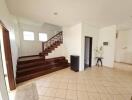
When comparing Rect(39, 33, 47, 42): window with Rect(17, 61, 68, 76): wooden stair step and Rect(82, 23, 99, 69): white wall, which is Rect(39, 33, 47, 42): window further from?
Rect(82, 23, 99, 69): white wall

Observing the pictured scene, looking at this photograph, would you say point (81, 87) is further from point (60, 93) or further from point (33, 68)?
point (33, 68)

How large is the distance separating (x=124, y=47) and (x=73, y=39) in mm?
4323

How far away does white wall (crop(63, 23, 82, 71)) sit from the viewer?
4496 mm

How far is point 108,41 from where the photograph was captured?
5152 mm

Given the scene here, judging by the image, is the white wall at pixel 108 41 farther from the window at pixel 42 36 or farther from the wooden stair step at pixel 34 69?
the window at pixel 42 36

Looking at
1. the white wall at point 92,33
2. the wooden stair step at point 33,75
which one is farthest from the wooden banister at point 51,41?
the wooden stair step at point 33,75

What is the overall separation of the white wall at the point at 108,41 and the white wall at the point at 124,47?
203 centimetres

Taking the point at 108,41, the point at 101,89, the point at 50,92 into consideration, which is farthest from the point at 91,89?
the point at 108,41

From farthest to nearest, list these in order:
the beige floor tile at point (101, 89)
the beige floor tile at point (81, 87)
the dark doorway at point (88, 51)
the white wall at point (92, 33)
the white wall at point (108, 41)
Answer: the dark doorway at point (88, 51) → the white wall at point (108, 41) → the white wall at point (92, 33) → the beige floor tile at point (81, 87) → the beige floor tile at point (101, 89)

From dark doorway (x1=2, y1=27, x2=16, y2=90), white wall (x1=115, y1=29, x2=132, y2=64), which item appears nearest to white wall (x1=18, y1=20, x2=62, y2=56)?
dark doorway (x1=2, y1=27, x2=16, y2=90)

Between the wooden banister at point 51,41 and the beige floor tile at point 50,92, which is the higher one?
the wooden banister at point 51,41

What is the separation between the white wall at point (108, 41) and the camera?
4.94 metres

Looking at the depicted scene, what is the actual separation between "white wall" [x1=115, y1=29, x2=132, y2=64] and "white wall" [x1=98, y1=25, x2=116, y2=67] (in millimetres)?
2034

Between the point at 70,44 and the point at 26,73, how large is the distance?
2975 mm
